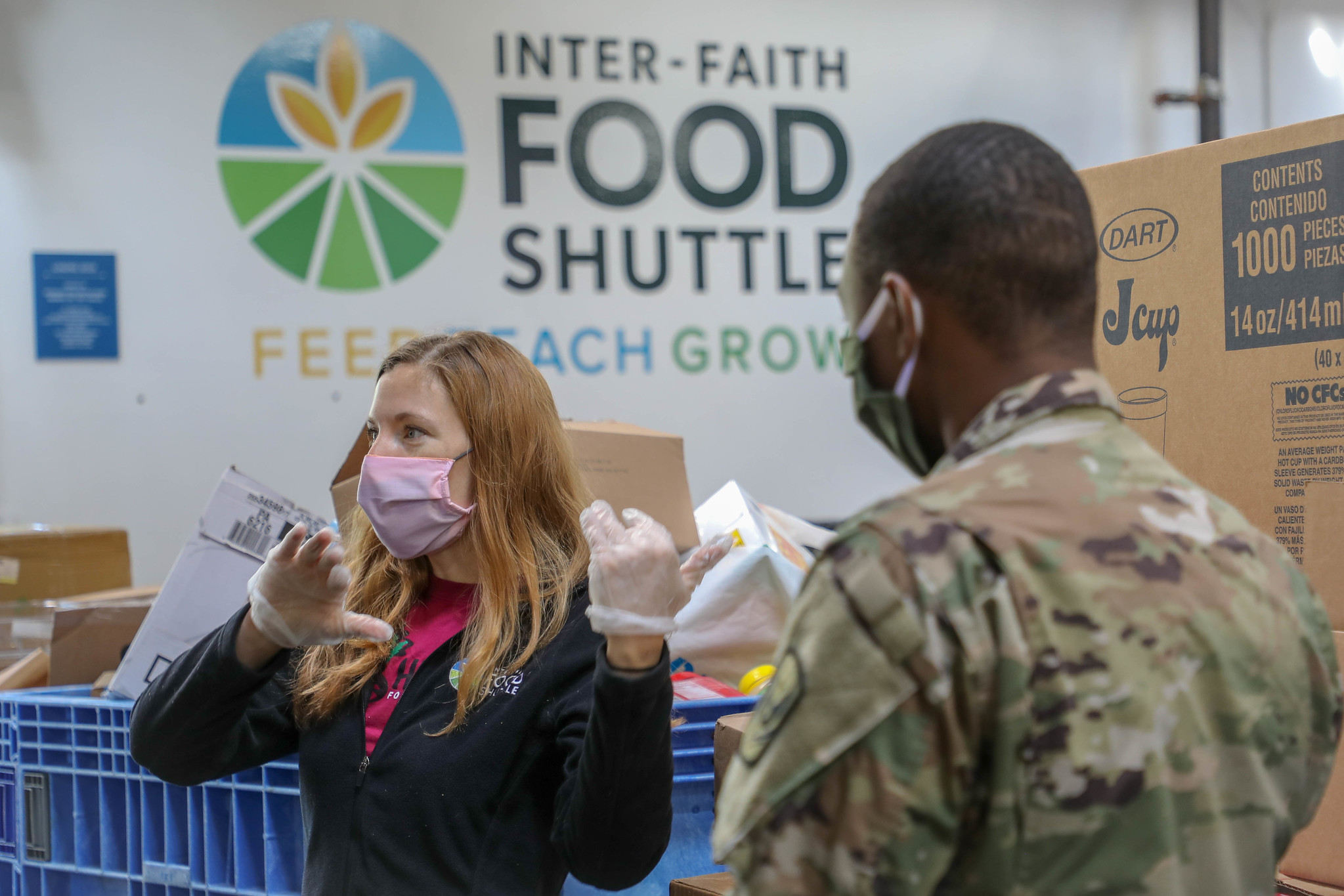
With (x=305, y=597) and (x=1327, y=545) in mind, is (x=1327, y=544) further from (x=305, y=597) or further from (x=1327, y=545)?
(x=305, y=597)

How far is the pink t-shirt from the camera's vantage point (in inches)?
54.1

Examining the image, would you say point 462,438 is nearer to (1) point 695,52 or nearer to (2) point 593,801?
(2) point 593,801

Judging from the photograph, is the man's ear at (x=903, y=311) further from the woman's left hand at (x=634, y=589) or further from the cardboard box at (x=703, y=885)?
the cardboard box at (x=703, y=885)

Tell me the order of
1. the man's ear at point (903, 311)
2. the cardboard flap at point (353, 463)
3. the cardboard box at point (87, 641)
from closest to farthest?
1. the man's ear at point (903, 311)
2. the cardboard flap at point (353, 463)
3. the cardboard box at point (87, 641)

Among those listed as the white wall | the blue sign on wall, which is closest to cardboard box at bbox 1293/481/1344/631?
the white wall

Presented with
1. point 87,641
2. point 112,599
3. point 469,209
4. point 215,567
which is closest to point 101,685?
point 87,641

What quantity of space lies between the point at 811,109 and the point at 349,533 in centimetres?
284

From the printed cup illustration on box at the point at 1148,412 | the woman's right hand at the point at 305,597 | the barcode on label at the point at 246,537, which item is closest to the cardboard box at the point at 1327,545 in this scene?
the printed cup illustration on box at the point at 1148,412

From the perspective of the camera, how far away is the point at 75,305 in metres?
3.38

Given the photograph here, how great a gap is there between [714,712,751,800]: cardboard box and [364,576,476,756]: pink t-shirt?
1.17 ft

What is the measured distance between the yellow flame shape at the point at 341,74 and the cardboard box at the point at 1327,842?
325cm

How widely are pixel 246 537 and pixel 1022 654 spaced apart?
1485mm

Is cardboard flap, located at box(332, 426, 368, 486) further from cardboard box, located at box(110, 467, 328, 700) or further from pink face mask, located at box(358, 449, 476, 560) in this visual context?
pink face mask, located at box(358, 449, 476, 560)

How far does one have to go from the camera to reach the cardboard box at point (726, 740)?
1.36 meters
